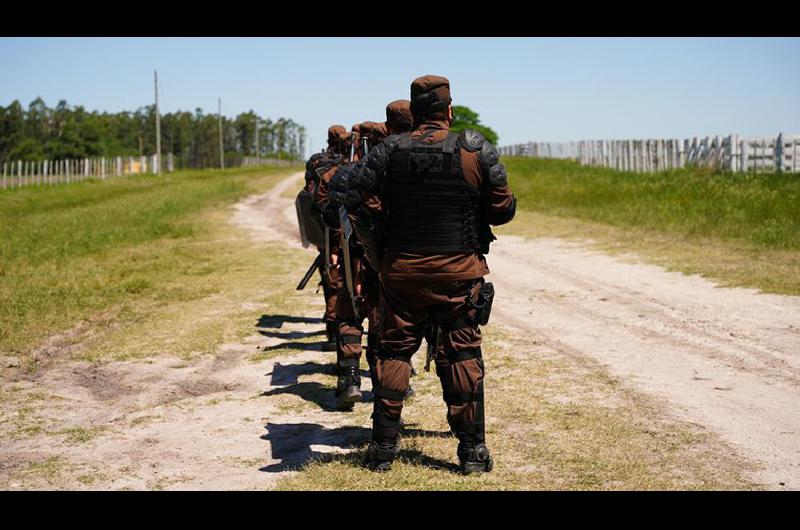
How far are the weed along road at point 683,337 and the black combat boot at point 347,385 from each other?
1.48 m

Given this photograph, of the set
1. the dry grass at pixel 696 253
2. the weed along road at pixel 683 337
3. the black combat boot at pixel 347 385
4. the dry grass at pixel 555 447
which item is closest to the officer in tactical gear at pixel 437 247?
the dry grass at pixel 555 447

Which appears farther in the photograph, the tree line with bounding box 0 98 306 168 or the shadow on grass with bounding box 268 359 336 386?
the tree line with bounding box 0 98 306 168

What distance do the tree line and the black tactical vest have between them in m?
111

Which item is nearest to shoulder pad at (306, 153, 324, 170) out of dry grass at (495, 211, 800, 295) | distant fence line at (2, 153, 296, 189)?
dry grass at (495, 211, 800, 295)

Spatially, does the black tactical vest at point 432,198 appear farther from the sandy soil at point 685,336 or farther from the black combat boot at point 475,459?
the sandy soil at point 685,336

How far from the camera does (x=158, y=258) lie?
744 inches

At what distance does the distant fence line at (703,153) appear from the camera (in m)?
27.1

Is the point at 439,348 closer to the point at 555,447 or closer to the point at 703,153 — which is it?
the point at 555,447

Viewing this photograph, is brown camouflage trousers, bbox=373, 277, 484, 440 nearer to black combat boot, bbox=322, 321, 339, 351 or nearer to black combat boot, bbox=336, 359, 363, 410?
black combat boot, bbox=336, 359, 363, 410

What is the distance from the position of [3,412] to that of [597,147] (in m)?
39.0

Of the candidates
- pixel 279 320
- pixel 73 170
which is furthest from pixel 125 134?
pixel 279 320

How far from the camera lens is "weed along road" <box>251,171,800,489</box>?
6.61 metres
